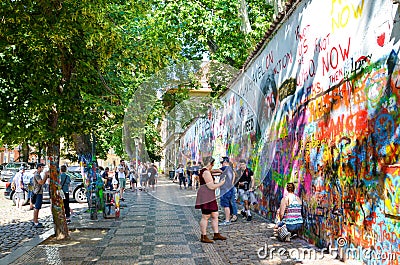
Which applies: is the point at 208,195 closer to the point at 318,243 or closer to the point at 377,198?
the point at 318,243

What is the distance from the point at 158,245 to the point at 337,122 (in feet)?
14.2

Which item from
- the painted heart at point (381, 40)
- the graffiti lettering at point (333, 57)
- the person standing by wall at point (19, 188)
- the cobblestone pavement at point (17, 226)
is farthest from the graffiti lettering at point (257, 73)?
the person standing by wall at point (19, 188)

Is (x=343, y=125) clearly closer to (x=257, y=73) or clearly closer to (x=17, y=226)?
(x=257, y=73)

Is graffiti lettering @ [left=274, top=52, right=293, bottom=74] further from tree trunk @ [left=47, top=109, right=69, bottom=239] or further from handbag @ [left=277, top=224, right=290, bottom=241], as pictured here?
tree trunk @ [left=47, top=109, right=69, bottom=239]

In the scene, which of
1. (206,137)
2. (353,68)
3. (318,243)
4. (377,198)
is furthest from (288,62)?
(377,198)

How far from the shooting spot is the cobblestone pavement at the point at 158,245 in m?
7.28

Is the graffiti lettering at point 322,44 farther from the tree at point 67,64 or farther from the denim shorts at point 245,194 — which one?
the denim shorts at point 245,194

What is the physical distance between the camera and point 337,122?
283 inches

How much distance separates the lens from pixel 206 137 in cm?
1051

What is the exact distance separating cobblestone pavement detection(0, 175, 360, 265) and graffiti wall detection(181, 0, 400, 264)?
1.01 m

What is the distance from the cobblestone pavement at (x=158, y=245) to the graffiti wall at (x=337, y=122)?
1.01m

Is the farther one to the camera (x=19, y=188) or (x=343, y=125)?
(x=19, y=188)

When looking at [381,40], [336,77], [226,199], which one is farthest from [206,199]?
[381,40]

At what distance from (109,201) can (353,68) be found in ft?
33.0
